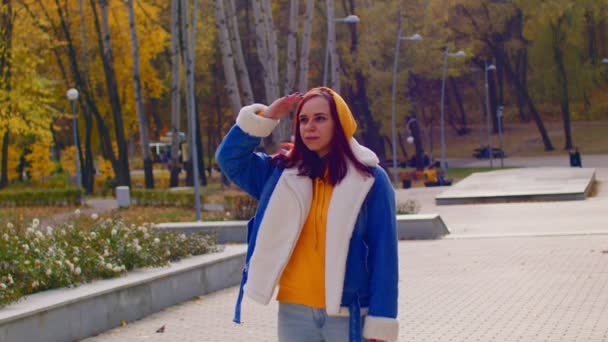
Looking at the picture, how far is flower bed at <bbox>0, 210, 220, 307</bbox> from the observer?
1018 cm

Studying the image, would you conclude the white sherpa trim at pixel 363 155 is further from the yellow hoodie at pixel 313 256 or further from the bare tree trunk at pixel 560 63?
the bare tree trunk at pixel 560 63

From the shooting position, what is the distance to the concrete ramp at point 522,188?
35312mm

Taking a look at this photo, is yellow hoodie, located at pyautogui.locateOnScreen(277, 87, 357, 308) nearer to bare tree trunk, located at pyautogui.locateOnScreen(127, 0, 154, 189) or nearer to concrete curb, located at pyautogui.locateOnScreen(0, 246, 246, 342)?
concrete curb, located at pyautogui.locateOnScreen(0, 246, 246, 342)

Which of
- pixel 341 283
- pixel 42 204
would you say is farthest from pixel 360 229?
pixel 42 204

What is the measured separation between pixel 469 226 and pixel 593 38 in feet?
209

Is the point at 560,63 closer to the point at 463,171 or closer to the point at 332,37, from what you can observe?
the point at 463,171

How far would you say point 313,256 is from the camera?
4.64 meters

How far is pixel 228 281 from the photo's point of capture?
13.9 metres

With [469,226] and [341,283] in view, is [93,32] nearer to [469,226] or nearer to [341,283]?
[469,226]

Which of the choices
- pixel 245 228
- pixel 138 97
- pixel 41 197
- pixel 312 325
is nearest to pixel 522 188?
pixel 41 197

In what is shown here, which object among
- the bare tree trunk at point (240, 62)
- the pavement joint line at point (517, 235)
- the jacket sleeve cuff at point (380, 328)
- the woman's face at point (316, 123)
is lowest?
the pavement joint line at point (517, 235)

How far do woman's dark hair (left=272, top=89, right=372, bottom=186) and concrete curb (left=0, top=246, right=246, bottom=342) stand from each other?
14.3 ft

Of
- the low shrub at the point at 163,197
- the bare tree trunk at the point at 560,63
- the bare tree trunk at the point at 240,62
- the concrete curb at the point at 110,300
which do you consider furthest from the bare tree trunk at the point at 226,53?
the bare tree trunk at the point at 560,63

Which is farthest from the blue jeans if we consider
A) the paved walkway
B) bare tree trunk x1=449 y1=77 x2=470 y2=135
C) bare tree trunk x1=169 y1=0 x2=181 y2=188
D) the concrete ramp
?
bare tree trunk x1=449 y1=77 x2=470 y2=135
